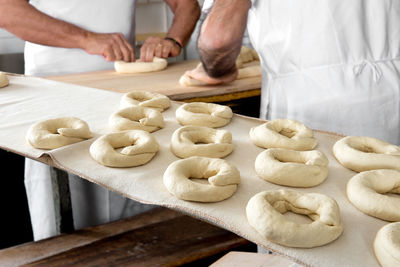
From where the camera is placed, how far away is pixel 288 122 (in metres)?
1.51

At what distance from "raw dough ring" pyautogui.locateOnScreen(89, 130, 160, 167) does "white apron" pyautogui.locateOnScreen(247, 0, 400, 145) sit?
610 mm

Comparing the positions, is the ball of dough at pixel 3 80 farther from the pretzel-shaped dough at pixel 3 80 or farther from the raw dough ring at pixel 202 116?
the raw dough ring at pixel 202 116

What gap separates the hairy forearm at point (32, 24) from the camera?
102 inches

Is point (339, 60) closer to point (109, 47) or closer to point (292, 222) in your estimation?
point (292, 222)

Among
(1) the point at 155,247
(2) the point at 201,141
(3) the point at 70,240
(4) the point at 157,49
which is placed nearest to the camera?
(2) the point at 201,141

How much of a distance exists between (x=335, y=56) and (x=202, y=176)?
67 cm

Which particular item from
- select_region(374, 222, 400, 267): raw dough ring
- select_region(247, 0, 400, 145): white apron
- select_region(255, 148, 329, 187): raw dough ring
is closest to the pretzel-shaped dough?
select_region(247, 0, 400, 145): white apron

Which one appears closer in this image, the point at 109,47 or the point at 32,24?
the point at 32,24

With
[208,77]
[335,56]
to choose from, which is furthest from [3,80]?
[335,56]

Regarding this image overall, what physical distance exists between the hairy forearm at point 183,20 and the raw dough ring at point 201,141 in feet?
5.60

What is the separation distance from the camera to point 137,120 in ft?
5.45

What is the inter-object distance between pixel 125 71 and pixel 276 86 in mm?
1171

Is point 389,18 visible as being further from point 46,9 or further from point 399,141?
point 46,9

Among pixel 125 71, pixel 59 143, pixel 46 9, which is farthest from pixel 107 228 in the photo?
pixel 46 9
